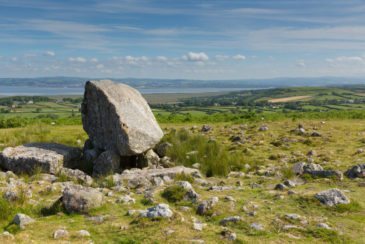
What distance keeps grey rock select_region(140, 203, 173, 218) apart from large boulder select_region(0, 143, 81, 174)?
24.6ft

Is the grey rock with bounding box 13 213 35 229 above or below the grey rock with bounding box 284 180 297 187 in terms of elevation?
below

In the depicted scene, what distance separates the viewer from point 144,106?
19.6 m

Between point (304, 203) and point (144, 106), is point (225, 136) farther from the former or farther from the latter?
point (304, 203)

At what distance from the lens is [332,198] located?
10117 mm

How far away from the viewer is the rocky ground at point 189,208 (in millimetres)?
8344

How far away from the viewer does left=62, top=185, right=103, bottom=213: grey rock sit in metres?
9.91

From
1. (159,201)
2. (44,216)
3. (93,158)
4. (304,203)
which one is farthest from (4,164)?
(304,203)

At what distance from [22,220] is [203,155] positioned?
396 inches

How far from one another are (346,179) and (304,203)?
3718 millimetres

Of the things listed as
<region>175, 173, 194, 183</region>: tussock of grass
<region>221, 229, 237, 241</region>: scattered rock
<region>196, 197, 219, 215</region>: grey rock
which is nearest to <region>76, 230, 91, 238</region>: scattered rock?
<region>196, 197, 219, 215</region>: grey rock

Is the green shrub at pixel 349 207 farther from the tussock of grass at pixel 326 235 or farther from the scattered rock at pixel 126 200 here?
the scattered rock at pixel 126 200

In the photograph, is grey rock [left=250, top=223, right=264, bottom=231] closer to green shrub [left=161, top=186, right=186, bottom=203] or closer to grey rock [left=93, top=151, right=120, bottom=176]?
green shrub [left=161, top=186, right=186, bottom=203]

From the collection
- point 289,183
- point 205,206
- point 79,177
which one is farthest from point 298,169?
point 79,177

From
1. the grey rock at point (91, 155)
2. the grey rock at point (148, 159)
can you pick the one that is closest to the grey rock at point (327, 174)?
the grey rock at point (148, 159)
